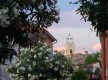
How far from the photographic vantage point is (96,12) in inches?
495

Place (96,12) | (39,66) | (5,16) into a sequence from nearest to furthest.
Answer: (5,16) < (96,12) < (39,66)

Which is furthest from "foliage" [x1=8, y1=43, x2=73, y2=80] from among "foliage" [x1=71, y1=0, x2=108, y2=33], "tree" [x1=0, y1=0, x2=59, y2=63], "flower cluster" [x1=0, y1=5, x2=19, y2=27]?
"flower cluster" [x1=0, y1=5, x2=19, y2=27]

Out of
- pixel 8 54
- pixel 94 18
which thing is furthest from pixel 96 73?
pixel 8 54

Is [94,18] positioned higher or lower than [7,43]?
higher

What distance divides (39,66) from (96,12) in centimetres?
2132

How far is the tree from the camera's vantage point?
9242 millimetres

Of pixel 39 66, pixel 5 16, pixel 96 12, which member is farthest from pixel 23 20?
pixel 39 66

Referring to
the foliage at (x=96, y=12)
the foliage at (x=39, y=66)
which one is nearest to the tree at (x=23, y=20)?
the foliage at (x=96, y=12)

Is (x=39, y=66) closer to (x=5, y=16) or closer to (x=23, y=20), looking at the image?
(x=23, y=20)

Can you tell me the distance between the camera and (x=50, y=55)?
3484 cm

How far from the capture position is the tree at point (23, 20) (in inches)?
364

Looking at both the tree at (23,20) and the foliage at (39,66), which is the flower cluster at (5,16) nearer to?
the tree at (23,20)

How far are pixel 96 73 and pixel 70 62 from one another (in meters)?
12.4

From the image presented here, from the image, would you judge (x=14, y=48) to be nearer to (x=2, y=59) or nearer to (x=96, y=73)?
(x=2, y=59)
